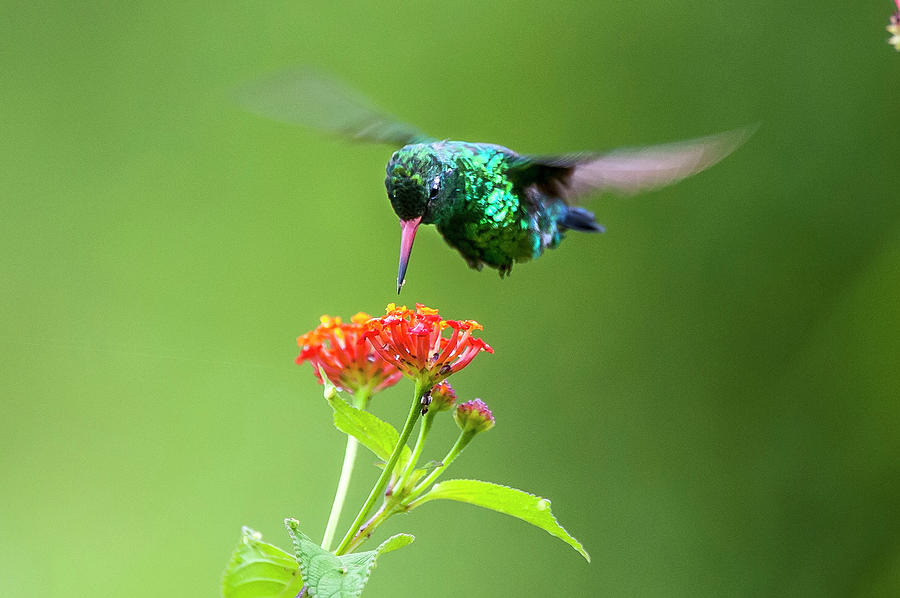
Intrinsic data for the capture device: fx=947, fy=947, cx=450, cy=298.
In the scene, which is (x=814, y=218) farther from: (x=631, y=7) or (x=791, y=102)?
(x=631, y=7)

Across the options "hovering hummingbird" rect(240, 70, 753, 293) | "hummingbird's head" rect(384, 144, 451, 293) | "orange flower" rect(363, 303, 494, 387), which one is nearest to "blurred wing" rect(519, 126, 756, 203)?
"hovering hummingbird" rect(240, 70, 753, 293)

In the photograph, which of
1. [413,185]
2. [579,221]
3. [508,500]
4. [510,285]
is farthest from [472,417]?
[510,285]

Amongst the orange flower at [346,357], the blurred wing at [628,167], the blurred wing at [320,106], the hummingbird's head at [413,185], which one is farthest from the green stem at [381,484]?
the blurred wing at [320,106]

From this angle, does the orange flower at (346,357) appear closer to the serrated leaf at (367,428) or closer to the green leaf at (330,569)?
the serrated leaf at (367,428)

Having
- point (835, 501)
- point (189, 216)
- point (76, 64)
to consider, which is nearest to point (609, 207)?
point (835, 501)

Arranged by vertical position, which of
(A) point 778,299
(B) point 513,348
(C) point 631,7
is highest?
(C) point 631,7

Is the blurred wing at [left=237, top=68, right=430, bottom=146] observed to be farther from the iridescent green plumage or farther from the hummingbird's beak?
the hummingbird's beak
